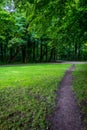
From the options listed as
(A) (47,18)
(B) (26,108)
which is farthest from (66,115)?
(A) (47,18)

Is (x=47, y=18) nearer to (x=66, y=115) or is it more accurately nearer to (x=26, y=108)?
(x=26, y=108)

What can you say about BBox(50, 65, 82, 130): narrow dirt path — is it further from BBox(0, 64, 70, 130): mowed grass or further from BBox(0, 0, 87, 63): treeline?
BBox(0, 0, 87, 63): treeline

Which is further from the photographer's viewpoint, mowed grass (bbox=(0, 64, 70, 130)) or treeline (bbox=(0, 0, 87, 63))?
treeline (bbox=(0, 0, 87, 63))

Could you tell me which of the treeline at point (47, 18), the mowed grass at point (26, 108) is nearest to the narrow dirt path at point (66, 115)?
the mowed grass at point (26, 108)

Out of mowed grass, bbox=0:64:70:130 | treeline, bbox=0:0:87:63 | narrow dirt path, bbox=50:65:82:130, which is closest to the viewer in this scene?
narrow dirt path, bbox=50:65:82:130

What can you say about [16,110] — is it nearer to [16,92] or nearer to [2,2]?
[16,92]

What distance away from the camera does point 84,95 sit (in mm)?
10531

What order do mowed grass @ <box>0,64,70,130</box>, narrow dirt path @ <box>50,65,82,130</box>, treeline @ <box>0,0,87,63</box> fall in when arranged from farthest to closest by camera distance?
treeline @ <box>0,0,87,63</box> < mowed grass @ <box>0,64,70,130</box> < narrow dirt path @ <box>50,65,82,130</box>

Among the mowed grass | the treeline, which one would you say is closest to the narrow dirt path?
the mowed grass

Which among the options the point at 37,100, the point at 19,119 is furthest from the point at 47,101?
the point at 19,119

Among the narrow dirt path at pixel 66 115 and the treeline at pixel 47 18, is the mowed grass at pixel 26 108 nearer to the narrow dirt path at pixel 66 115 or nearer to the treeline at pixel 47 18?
the narrow dirt path at pixel 66 115

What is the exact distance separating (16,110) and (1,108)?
2.44 feet

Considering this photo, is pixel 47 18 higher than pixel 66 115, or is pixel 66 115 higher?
pixel 47 18

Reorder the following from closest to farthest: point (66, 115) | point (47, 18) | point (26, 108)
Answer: point (66, 115) → point (26, 108) → point (47, 18)
